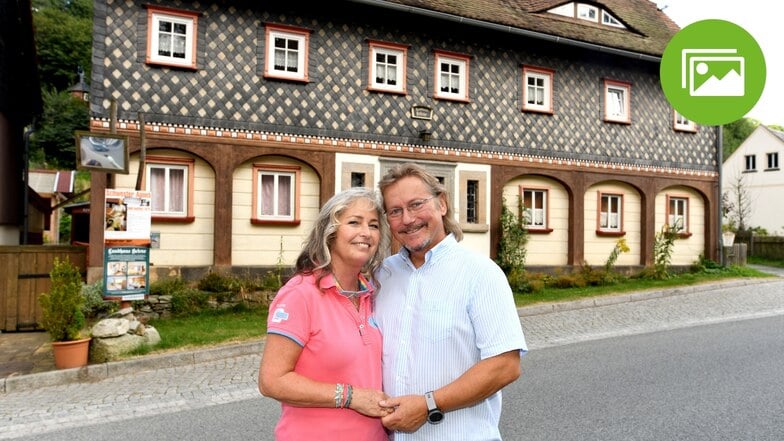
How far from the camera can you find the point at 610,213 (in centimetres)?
1809

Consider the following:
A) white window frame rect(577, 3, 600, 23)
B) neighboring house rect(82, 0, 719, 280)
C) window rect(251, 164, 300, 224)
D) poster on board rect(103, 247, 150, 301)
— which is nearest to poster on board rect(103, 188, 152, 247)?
poster on board rect(103, 247, 150, 301)

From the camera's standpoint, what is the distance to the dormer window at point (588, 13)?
1816cm

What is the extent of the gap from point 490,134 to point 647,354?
905 cm

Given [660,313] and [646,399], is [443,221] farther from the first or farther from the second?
[660,313]

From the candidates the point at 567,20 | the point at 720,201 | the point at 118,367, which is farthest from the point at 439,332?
the point at 720,201

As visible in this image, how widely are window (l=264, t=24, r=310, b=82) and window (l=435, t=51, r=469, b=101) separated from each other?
3727 millimetres

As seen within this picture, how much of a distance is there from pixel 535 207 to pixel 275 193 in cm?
795

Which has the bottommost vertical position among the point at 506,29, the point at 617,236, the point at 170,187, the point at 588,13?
the point at 617,236

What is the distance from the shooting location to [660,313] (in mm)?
11914

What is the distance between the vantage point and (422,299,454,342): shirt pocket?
223cm

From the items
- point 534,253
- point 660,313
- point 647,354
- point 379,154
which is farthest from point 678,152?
point 647,354

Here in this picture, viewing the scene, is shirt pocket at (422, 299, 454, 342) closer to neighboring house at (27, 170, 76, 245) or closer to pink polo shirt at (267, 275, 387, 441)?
pink polo shirt at (267, 275, 387, 441)

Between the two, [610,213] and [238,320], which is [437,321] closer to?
[238,320]

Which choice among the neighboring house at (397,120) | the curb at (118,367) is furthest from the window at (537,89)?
the curb at (118,367)
